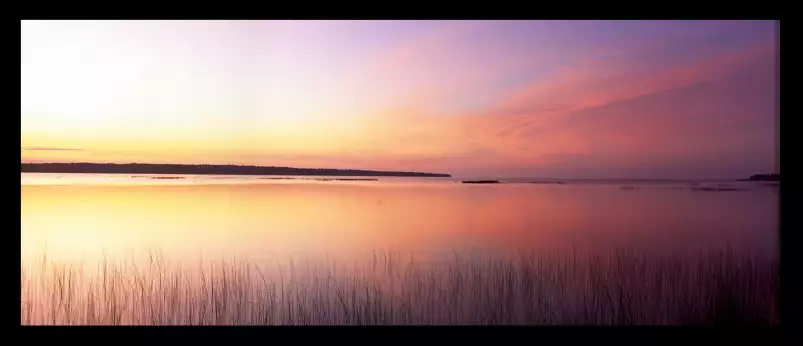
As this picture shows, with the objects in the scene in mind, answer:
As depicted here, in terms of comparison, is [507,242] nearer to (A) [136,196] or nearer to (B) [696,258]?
(B) [696,258]

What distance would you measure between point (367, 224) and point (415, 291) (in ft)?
11.6

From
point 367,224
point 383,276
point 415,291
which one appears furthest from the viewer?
point 367,224

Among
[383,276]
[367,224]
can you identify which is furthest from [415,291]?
[367,224]

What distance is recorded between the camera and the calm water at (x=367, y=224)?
601 cm

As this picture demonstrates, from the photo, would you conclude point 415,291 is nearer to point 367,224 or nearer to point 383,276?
point 383,276

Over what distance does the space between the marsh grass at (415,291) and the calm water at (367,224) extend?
28cm

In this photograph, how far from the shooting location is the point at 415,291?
5.30 meters

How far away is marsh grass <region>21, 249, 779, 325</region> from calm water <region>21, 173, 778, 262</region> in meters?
0.28

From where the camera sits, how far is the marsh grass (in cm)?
466

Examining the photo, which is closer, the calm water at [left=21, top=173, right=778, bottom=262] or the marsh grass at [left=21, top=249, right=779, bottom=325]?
the marsh grass at [left=21, top=249, right=779, bottom=325]

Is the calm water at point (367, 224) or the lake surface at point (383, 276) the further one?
the calm water at point (367, 224)
